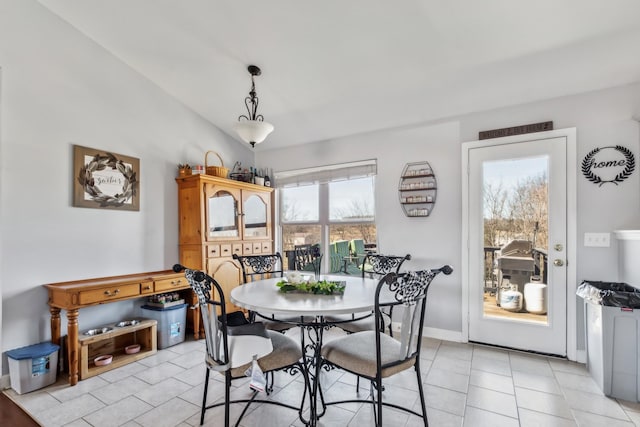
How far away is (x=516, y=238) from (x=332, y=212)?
2.02 m

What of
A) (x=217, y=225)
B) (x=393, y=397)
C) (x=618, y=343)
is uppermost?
(x=217, y=225)

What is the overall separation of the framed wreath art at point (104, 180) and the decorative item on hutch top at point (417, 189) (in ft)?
9.08

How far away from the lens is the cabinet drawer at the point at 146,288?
2.82m

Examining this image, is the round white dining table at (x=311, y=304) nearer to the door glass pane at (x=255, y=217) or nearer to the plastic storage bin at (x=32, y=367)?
the plastic storage bin at (x=32, y=367)

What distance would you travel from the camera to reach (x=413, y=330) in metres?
1.70

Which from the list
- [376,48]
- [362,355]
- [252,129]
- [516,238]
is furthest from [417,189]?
[362,355]

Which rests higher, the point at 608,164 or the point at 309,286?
the point at 608,164

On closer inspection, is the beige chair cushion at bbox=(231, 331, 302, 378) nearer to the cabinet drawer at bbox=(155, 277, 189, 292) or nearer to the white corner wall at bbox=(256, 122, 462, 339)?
the cabinet drawer at bbox=(155, 277, 189, 292)

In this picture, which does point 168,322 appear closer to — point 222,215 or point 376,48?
point 222,215

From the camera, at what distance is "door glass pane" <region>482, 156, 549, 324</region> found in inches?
112

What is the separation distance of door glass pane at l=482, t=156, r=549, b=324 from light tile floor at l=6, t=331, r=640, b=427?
47cm

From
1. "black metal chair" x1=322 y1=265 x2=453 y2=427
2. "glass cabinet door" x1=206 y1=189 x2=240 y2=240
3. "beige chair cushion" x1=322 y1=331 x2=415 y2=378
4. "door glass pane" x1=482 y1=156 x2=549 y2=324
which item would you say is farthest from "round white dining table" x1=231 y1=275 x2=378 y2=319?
"door glass pane" x1=482 y1=156 x2=549 y2=324

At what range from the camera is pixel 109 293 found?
2594 mm

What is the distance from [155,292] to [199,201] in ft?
3.25
